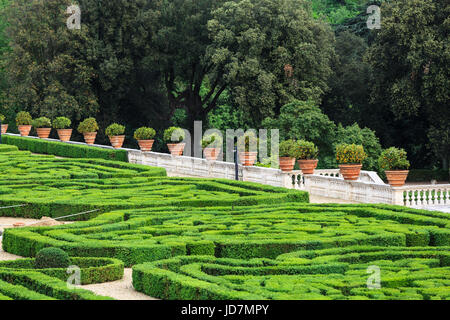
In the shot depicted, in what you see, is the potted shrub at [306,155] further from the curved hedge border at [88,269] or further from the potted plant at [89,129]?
the potted plant at [89,129]

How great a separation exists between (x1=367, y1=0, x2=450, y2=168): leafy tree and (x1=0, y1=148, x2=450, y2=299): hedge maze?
16.0 m

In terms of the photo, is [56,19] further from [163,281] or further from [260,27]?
[163,281]

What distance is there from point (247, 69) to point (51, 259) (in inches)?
1109

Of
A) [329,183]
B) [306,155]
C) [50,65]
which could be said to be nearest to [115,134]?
[50,65]

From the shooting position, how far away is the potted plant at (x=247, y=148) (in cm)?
2917

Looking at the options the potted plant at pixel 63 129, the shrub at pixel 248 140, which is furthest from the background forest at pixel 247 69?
the shrub at pixel 248 140

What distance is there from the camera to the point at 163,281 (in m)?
14.0

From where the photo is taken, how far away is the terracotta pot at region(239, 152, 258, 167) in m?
29.6

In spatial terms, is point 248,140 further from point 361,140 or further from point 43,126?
point 43,126

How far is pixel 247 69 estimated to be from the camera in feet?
139

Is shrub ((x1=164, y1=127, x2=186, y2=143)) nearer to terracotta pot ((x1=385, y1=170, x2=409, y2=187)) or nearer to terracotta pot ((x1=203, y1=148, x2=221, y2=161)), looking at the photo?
terracotta pot ((x1=203, y1=148, x2=221, y2=161))

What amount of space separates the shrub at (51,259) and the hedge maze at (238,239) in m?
0.66

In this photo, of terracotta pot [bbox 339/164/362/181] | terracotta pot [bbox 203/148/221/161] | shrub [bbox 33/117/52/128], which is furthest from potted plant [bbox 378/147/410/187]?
shrub [bbox 33/117/52/128]

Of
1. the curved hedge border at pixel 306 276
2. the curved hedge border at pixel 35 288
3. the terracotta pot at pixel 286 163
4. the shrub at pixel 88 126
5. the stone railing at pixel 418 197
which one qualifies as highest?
the shrub at pixel 88 126
